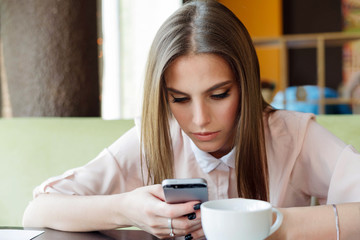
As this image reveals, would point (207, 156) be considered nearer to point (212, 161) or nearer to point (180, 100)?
point (212, 161)

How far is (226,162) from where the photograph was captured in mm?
1246

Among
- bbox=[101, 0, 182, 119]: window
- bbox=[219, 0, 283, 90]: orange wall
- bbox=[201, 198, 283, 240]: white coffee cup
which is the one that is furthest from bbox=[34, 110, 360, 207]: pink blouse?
bbox=[219, 0, 283, 90]: orange wall

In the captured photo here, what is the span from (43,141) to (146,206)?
85 cm

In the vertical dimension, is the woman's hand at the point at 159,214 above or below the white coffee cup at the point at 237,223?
below

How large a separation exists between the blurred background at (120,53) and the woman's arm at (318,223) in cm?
59

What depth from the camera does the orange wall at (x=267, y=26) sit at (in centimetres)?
661

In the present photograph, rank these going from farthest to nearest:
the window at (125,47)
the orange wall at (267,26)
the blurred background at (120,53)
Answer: the orange wall at (267,26)
the window at (125,47)
the blurred background at (120,53)

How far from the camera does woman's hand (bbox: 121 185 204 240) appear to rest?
34.2 inches

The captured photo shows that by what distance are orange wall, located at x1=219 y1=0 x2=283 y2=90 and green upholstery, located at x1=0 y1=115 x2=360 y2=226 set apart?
5.20m

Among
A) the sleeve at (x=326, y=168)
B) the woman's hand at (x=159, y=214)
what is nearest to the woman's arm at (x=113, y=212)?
the woman's hand at (x=159, y=214)

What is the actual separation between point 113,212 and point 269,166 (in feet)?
1.51

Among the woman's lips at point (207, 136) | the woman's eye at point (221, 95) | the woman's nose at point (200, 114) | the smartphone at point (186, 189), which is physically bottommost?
the smartphone at point (186, 189)

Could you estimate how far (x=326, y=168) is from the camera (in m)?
1.19

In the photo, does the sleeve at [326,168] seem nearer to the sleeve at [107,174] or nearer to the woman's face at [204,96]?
the woman's face at [204,96]
